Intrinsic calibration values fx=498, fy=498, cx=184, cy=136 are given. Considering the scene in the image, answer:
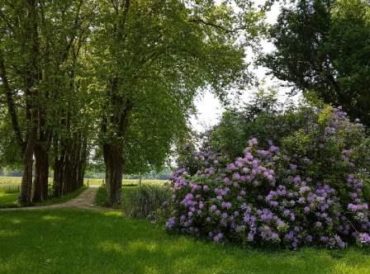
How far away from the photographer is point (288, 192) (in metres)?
11.6

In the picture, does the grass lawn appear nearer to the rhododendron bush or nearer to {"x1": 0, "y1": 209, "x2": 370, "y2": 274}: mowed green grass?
{"x1": 0, "y1": 209, "x2": 370, "y2": 274}: mowed green grass

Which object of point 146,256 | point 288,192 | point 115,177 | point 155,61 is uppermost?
point 155,61

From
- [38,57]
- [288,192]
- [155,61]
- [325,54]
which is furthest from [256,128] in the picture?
[325,54]

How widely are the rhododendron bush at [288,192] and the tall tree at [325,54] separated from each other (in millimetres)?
18551

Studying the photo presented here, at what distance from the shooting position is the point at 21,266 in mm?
8602

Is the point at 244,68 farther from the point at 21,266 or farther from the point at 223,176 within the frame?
the point at 21,266

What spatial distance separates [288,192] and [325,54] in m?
24.0

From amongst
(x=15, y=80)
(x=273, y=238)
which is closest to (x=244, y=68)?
(x=15, y=80)

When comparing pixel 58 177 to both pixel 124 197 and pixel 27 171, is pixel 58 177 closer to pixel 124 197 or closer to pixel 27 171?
pixel 27 171

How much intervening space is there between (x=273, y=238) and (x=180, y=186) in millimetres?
3030

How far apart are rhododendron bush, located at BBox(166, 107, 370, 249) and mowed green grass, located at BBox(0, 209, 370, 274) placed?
465mm

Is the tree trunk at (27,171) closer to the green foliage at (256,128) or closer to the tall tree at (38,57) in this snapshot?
the tall tree at (38,57)

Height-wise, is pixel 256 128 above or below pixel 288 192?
above

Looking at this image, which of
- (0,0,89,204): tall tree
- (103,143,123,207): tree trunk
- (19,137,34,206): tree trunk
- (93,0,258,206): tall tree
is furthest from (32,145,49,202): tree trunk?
(103,143,123,207): tree trunk
